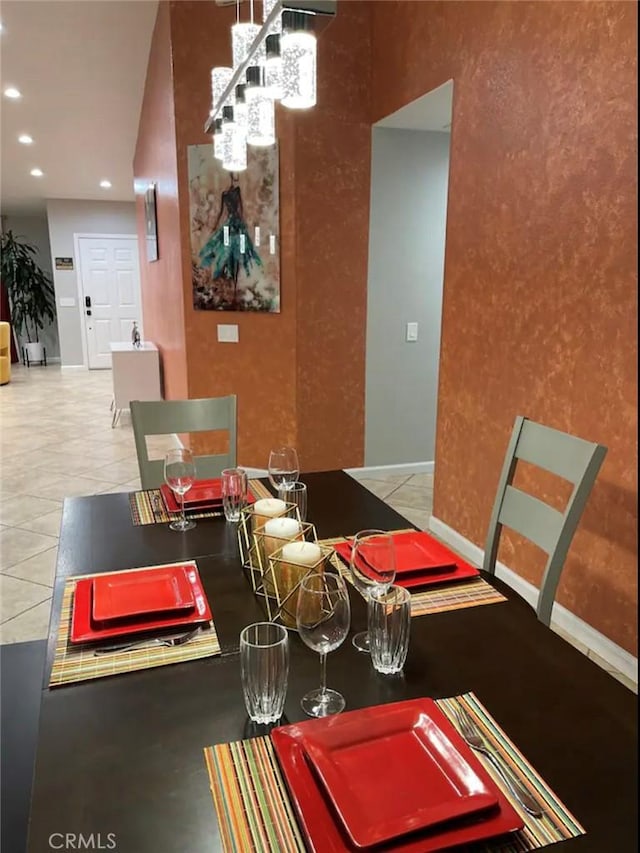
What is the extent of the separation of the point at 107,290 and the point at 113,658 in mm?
10349

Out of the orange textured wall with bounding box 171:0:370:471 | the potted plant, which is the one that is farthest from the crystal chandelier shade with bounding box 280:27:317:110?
the potted plant

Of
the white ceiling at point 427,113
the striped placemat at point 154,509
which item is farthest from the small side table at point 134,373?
the striped placemat at point 154,509

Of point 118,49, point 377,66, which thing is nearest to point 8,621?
point 377,66

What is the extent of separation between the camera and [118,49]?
4703 mm

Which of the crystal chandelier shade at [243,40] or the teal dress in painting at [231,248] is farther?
the teal dress in painting at [231,248]

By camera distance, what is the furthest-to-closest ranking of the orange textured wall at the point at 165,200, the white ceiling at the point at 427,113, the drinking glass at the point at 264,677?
the orange textured wall at the point at 165,200
the white ceiling at the point at 427,113
the drinking glass at the point at 264,677

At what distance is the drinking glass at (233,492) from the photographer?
157 cm

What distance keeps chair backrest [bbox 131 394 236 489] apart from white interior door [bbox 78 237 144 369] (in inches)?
351

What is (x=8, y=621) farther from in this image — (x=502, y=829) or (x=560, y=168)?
(x=560, y=168)

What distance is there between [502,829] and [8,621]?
240cm

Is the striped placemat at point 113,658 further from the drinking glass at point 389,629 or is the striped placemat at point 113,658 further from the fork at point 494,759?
the fork at point 494,759

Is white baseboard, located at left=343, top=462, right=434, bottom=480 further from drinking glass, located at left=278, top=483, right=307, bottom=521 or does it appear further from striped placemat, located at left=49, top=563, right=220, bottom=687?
striped placemat, located at left=49, top=563, right=220, bottom=687

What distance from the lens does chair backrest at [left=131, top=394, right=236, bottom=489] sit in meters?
2.12

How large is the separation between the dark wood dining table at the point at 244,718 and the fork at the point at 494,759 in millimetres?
43
